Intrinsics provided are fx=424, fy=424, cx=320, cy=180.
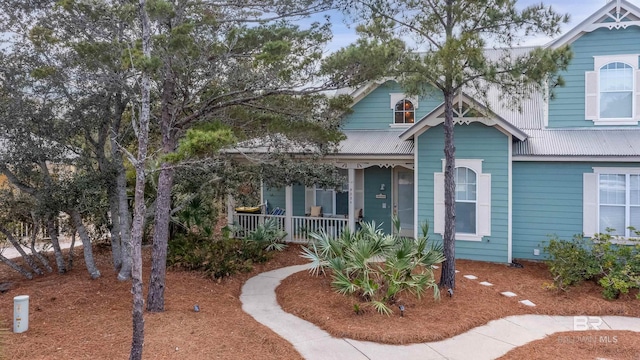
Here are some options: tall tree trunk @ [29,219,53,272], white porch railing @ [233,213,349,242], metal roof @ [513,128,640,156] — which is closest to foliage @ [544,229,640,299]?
metal roof @ [513,128,640,156]

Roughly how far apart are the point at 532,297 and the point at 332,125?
539 cm

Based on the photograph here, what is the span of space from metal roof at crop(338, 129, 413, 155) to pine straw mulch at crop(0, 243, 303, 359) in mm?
5252

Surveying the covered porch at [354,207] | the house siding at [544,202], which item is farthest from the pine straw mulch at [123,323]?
the house siding at [544,202]

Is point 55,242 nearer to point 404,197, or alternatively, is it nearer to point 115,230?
point 115,230

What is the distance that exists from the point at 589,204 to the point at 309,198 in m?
8.36

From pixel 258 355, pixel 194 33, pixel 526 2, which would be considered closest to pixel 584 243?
pixel 526 2

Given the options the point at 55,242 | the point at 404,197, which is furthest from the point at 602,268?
the point at 55,242

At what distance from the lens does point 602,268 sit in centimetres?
891

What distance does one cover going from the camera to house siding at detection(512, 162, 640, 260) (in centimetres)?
1075

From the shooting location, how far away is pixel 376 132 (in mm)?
14250

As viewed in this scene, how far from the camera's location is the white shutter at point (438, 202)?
1146 centimetres

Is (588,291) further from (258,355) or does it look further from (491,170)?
(258,355)

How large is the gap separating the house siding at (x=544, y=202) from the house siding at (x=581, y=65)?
1.64 meters

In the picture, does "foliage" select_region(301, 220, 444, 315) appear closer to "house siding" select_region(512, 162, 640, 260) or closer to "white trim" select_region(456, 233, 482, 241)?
"white trim" select_region(456, 233, 482, 241)
